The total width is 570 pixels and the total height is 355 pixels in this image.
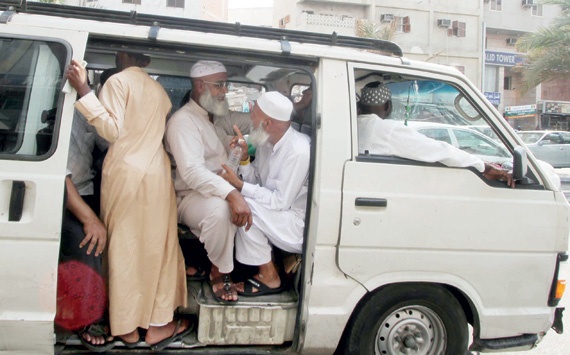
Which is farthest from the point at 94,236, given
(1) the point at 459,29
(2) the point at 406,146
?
(1) the point at 459,29

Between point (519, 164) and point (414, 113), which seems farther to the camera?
point (414, 113)

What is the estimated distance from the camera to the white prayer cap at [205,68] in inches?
139

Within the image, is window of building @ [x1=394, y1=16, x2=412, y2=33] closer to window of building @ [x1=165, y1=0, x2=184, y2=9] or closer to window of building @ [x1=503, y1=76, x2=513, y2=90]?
window of building @ [x1=503, y1=76, x2=513, y2=90]

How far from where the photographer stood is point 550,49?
19.7 metres

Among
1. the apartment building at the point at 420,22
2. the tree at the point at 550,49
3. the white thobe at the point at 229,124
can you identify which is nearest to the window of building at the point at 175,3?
the apartment building at the point at 420,22

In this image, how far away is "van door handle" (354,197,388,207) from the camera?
9.80ft

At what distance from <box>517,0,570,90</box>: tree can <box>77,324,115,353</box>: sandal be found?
65.9 ft

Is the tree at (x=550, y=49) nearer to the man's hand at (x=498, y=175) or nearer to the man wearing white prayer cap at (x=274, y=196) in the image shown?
the man's hand at (x=498, y=175)

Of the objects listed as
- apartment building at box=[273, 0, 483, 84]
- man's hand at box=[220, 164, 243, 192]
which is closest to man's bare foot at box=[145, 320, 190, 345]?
man's hand at box=[220, 164, 243, 192]

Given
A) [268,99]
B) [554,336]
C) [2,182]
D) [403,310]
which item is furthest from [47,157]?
[554,336]

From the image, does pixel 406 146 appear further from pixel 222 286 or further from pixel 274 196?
pixel 222 286

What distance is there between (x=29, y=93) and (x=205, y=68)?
1149 mm

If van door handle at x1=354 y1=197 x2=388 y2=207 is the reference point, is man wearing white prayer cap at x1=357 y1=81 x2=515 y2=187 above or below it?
above

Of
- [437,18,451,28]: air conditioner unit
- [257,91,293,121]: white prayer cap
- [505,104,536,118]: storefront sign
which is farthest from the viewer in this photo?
[505,104,536,118]: storefront sign
